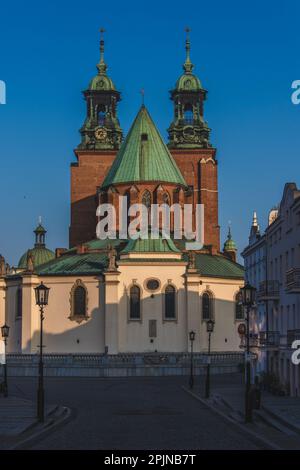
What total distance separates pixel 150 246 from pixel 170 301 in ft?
18.6

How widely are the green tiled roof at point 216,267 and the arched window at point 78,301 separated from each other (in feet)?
32.5

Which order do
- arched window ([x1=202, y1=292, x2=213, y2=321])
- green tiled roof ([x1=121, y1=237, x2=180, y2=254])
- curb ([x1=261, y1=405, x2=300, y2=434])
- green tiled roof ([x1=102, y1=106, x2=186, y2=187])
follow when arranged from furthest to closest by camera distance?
green tiled roof ([x1=102, y1=106, x2=186, y2=187])
arched window ([x1=202, y1=292, x2=213, y2=321])
green tiled roof ([x1=121, y1=237, x2=180, y2=254])
curb ([x1=261, y1=405, x2=300, y2=434])

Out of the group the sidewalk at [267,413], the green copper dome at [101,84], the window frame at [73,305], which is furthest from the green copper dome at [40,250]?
the sidewalk at [267,413]

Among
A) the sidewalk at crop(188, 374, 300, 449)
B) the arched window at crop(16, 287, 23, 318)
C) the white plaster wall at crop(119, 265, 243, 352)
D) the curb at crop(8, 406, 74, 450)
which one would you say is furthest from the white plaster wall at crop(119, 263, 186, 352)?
the curb at crop(8, 406, 74, 450)

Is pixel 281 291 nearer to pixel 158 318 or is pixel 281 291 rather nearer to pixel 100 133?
pixel 158 318

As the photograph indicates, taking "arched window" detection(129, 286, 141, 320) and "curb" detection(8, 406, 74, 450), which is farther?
"arched window" detection(129, 286, 141, 320)

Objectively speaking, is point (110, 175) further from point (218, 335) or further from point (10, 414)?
point (10, 414)

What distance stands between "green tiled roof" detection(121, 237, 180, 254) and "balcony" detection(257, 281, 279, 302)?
111ft

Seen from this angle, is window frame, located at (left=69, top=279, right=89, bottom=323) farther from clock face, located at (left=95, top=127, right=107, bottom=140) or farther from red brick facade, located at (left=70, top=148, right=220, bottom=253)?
clock face, located at (left=95, top=127, right=107, bottom=140)

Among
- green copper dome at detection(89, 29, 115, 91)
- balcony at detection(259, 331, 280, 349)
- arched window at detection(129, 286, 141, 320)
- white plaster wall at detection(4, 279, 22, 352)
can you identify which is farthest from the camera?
green copper dome at detection(89, 29, 115, 91)

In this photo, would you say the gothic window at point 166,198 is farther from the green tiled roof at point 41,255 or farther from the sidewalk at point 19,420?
the sidewalk at point 19,420

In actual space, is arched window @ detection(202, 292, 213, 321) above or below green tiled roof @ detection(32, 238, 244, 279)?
below

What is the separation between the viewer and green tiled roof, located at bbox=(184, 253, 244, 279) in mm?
92094

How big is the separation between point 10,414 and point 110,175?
68338 millimetres
